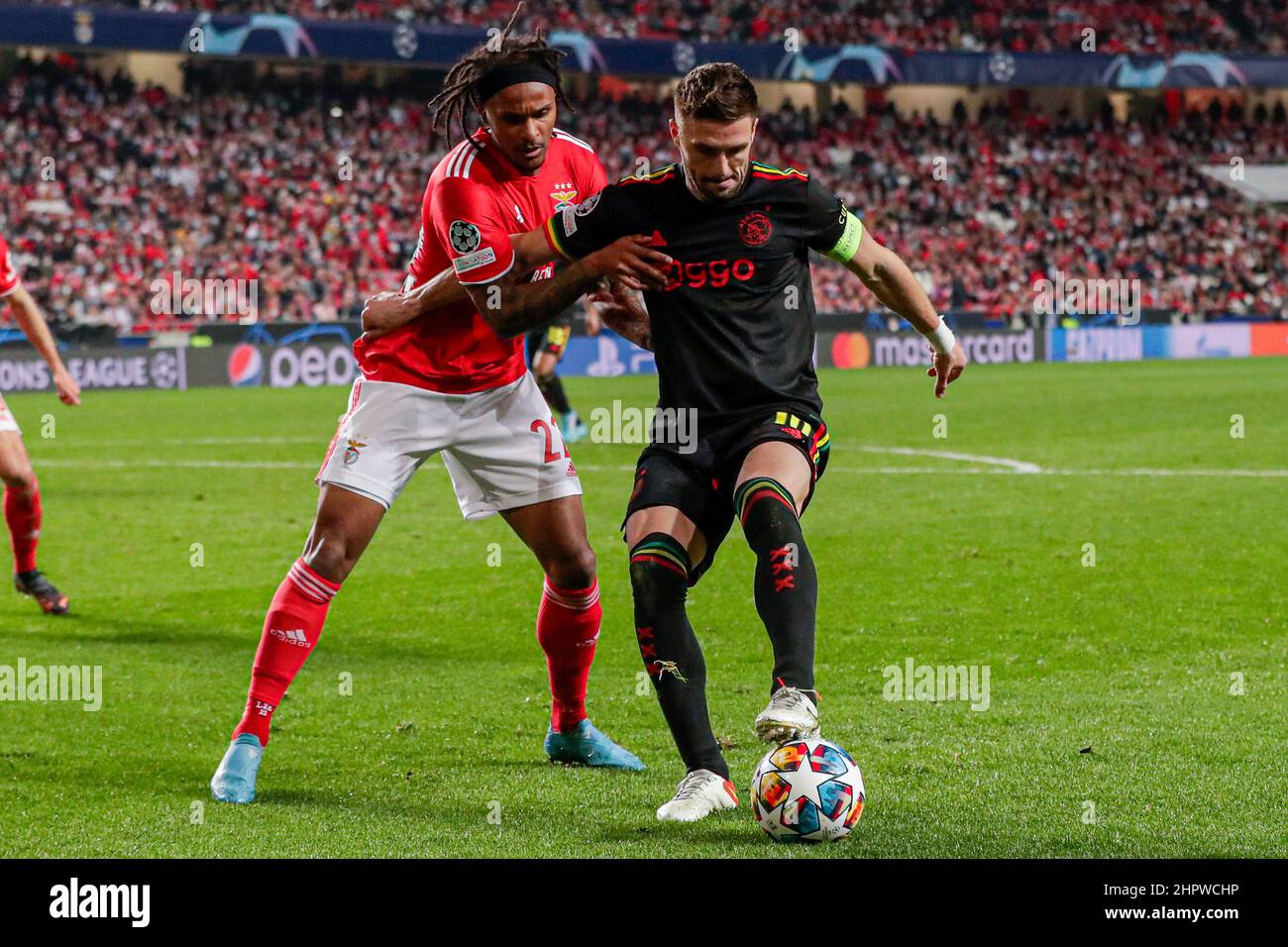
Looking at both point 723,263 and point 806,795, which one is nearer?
point 806,795

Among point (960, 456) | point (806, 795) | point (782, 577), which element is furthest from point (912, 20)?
point (806, 795)

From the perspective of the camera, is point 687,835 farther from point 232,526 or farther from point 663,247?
point 232,526

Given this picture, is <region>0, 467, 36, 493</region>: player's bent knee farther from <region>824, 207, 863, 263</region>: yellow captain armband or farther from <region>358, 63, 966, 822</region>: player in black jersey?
<region>824, 207, 863, 263</region>: yellow captain armband

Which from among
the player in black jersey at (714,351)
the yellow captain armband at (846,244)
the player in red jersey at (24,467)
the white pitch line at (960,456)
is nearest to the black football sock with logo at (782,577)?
the player in black jersey at (714,351)

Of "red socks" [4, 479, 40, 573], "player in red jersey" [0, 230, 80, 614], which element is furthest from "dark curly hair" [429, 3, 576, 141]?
"red socks" [4, 479, 40, 573]

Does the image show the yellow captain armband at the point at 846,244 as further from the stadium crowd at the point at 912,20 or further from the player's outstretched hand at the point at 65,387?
the stadium crowd at the point at 912,20

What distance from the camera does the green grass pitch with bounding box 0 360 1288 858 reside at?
14.3 feet

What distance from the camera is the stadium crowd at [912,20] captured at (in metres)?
41.6

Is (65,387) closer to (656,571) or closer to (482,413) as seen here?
(482,413)

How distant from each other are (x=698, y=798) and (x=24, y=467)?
524cm

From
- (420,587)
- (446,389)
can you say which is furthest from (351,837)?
(420,587)

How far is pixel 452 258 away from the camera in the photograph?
5016mm

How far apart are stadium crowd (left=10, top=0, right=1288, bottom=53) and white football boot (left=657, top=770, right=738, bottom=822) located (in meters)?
37.5

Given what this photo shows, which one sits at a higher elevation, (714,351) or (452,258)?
(452,258)
